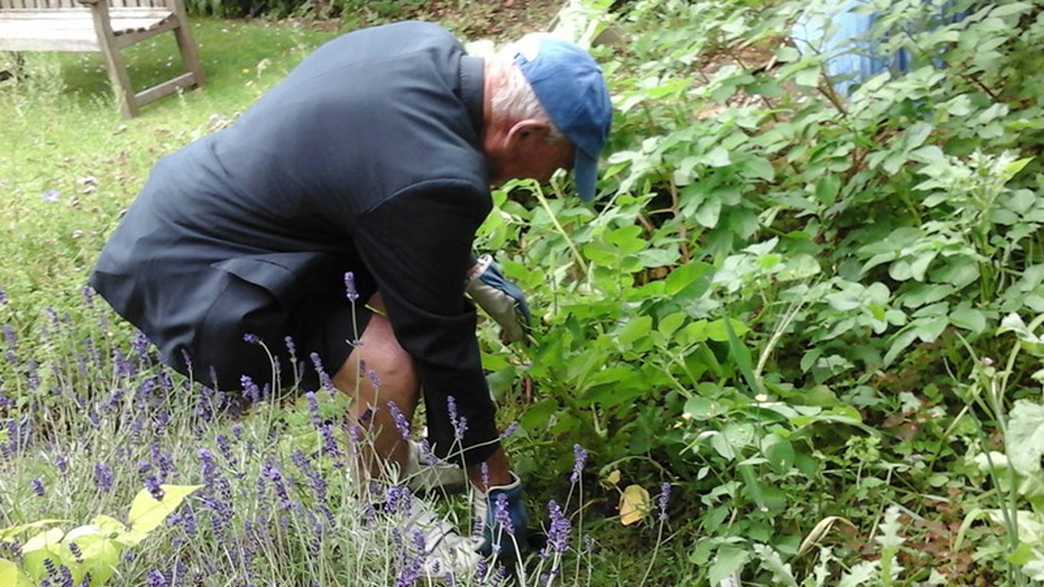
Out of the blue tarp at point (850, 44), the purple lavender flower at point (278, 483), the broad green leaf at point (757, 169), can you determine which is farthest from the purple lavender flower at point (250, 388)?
the blue tarp at point (850, 44)

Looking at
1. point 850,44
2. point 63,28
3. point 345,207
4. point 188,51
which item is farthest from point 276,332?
point 63,28

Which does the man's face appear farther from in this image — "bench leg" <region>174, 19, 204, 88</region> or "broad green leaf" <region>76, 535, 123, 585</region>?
"bench leg" <region>174, 19, 204, 88</region>

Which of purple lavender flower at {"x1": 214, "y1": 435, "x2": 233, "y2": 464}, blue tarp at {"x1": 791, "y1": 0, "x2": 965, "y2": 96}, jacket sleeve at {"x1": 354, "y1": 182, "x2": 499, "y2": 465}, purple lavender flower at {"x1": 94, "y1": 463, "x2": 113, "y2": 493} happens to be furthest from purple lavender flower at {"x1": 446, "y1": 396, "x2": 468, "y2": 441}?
blue tarp at {"x1": 791, "y1": 0, "x2": 965, "y2": 96}

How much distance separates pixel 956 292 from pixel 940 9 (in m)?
1.03

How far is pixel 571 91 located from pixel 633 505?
112 cm

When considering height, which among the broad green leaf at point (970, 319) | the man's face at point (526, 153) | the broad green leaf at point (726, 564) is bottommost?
the broad green leaf at point (726, 564)

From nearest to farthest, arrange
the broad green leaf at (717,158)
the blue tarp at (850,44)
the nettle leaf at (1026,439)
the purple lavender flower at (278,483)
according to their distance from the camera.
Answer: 1. the nettle leaf at (1026,439)
2. the purple lavender flower at (278,483)
3. the broad green leaf at (717,158)
4. the blue tarp at (850,44)

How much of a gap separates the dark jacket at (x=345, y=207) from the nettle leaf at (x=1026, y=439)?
1.12m

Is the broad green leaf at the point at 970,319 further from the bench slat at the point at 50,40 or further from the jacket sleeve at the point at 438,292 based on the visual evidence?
the bench slat at the point at 50,40

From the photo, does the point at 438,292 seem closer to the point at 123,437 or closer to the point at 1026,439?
the point at 123,437

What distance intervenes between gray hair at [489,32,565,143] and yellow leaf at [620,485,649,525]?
100cm

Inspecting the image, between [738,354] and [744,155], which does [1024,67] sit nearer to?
[744,155]

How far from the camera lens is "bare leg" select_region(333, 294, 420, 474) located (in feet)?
8.55

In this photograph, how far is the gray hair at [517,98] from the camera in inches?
95.0
